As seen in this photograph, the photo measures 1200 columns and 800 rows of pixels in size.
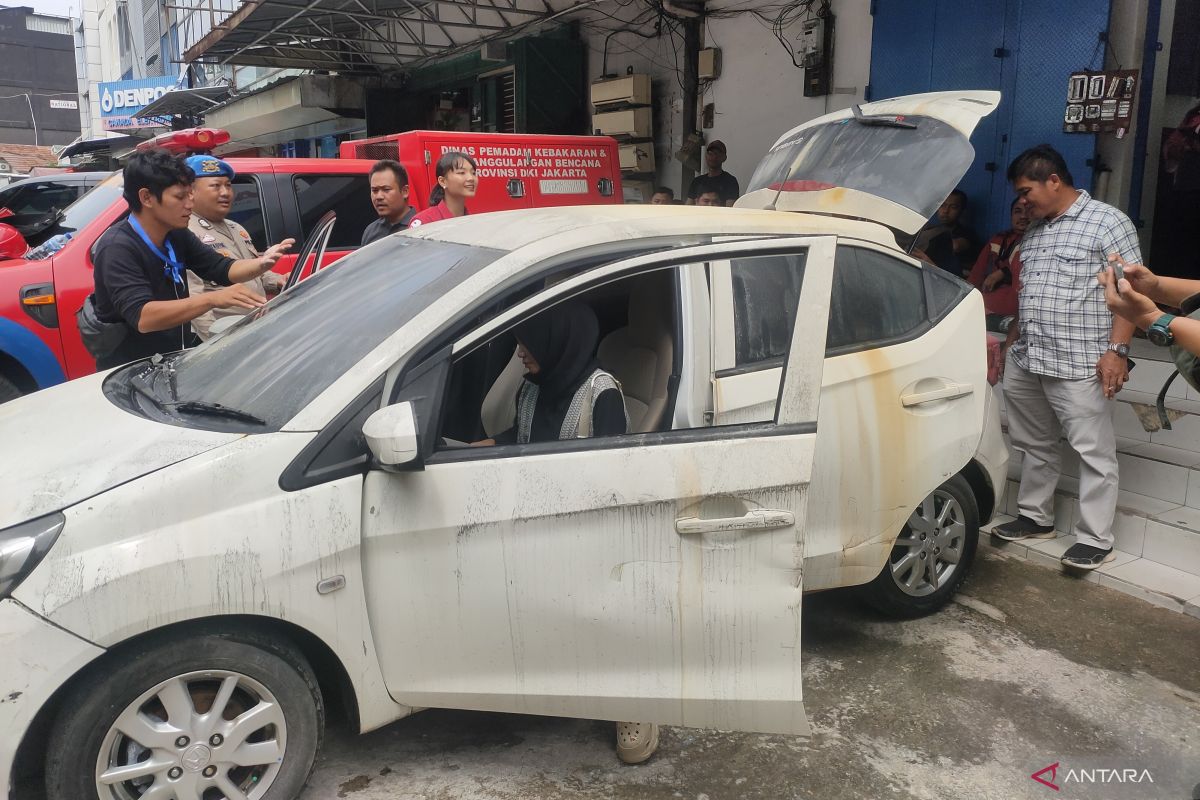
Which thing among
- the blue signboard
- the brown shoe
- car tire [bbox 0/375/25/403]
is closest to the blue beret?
car tire [bbox 0/375/25/403]

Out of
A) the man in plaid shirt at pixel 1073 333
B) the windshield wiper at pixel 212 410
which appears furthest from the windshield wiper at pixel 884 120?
the windshield wiper at pixel 212 410

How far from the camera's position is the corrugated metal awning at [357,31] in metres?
10.9

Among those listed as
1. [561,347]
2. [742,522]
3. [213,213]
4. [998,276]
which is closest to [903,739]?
[742,522]

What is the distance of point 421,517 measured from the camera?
94.3 inches

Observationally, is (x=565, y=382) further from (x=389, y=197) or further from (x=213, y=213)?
(x=389, y=197)

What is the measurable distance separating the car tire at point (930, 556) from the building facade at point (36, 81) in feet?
211

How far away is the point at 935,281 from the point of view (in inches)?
144

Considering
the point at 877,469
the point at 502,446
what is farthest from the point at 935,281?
the point at 502,446

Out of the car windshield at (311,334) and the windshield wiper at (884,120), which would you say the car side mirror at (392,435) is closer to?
the car windshield at (311,334)

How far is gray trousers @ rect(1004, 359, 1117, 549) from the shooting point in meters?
4.36

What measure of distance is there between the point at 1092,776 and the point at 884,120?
2.85 metres

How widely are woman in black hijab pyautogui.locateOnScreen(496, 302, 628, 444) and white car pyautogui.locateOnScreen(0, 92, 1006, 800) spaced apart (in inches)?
7.1

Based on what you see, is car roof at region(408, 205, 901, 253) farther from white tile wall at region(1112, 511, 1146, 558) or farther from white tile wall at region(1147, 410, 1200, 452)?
white tile wall at region(1147, 410, 1200, 452)

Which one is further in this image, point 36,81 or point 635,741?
point 36,81
